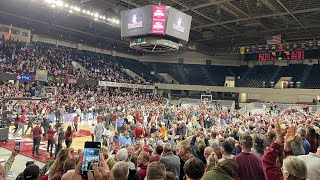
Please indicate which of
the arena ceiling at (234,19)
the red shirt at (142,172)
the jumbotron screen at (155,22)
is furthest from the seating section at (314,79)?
the red shirt at (142,172)

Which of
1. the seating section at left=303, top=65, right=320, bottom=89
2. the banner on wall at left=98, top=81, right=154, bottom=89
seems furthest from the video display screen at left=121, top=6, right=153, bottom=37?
the seating section at left=303, top=65, right=320, bottom=89

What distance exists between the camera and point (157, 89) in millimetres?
45531

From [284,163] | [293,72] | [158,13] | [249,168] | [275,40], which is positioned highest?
[275,40]

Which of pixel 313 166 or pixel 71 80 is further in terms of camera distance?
pixel 71 80

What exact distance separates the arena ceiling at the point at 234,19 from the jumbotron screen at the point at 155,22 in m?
7.75

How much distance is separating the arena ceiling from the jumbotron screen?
7.75 meters

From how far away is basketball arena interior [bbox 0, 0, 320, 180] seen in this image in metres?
3.85

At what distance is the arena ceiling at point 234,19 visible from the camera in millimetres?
21516

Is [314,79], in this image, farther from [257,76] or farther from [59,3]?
[59,3]

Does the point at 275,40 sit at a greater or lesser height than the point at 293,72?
greater

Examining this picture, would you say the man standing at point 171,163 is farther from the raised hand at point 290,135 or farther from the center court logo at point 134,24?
the center court logo at point 134,24

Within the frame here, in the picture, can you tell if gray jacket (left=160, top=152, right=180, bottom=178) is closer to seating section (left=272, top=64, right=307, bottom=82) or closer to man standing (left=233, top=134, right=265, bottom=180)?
man standing (left=233, top=134, right=265, bottom=180)

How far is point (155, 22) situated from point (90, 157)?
1128cm

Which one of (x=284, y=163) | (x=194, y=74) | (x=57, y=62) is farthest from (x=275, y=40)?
(x=284, y=163)
